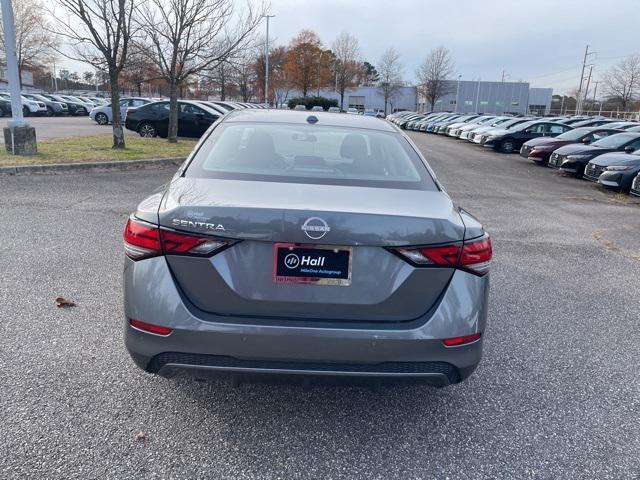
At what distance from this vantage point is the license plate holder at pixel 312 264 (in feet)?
7.39

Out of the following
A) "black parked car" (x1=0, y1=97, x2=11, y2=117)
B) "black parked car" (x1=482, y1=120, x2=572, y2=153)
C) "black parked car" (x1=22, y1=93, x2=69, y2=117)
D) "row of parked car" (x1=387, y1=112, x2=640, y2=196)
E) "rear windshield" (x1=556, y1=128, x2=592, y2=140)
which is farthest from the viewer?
"black parked car" (x1=22, y1=93, x2=69, y2=117)

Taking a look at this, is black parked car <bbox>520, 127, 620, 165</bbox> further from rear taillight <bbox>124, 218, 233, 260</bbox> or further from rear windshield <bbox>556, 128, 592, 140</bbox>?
rear taillight <bbox>124, 218, 233, 260</bbox>

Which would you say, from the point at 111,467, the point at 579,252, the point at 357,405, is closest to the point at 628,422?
the point at 357,405

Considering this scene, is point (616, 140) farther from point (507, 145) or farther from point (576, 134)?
point (507, 145)

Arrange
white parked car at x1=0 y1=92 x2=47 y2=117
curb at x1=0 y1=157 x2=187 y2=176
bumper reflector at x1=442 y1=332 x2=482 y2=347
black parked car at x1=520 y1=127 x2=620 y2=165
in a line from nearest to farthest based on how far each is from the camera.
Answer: bumper reflector at x1=442 y1=332 x2=482 y2=347 < curb at x1=0 y1=157 x2=187 y2=176 < black parked car at x1=520 y1=127 x2=620 y2=165 < white parked car at x1=0 y1=92 x2=47 y2=117

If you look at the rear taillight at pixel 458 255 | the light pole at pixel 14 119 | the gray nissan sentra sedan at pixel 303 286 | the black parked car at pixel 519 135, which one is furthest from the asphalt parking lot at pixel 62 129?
the black parked car at pixel 519 135

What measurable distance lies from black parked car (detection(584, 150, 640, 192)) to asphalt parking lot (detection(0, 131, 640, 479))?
8.09m

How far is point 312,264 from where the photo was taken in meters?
2.27

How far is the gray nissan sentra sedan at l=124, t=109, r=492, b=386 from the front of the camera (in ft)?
7.41

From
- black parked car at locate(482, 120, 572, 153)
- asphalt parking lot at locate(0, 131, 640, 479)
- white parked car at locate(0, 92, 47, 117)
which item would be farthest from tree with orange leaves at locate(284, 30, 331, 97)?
asphalt parking lot at locate(0, 131, 640, 479)

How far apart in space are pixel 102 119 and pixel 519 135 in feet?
68.3

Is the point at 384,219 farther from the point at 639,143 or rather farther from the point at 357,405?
the point at 639,143

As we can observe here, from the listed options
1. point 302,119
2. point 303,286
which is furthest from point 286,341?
point 302,119

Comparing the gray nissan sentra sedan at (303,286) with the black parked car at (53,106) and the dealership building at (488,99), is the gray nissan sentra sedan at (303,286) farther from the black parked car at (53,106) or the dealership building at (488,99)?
the dealership building at (488,99)
